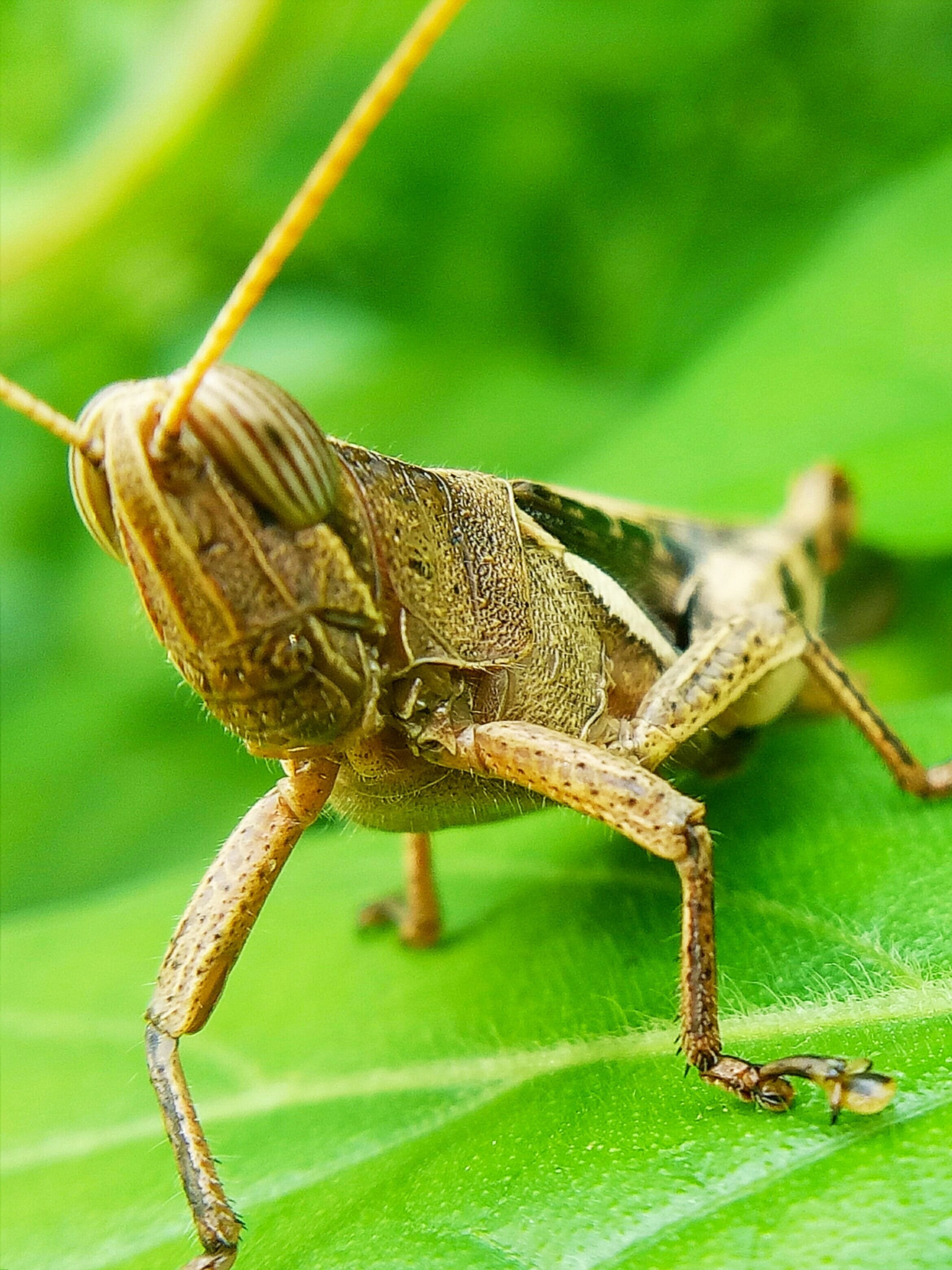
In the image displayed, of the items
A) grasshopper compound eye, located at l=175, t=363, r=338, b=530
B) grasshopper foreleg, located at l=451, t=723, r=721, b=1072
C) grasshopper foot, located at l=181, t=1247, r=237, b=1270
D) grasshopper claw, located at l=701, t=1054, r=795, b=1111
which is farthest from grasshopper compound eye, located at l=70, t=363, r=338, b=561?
grasshopper foot, located at l=181, t=1247, r=237, b=1270

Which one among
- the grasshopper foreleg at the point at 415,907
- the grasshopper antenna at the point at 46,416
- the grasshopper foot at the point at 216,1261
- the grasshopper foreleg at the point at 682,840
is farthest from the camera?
the grasshopper foreleg at the point at 415,907

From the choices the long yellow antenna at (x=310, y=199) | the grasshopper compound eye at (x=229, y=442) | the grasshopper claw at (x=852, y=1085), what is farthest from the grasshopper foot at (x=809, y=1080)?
the long yellow antenna at (x=310, y=199)

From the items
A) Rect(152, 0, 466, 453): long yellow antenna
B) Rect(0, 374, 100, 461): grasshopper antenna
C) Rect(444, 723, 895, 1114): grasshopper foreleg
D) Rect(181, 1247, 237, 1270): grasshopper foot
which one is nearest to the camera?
Rect(152, 0, 466, 453): long yellow antenna

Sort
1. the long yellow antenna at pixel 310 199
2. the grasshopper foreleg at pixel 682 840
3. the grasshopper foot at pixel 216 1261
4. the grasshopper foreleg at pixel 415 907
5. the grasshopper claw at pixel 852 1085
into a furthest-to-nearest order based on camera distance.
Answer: the grasshopper foreleg at pixel 415 907
the grasshopper foot at pixel 216 1261
the grasshopper foreleg at pixel 682 840
the grasshopper claw at pixel 852 1085
the long yellow antenna at pixel 310 199

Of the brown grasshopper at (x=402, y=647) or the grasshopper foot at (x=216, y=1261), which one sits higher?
the brown grasshopper at (x=402, y=647)

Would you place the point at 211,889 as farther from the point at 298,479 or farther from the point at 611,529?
the point at 611,529

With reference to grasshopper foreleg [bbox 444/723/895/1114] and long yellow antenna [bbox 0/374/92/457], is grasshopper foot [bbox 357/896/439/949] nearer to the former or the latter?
grasshopper foreleg [bbox 444/723/895/1114]

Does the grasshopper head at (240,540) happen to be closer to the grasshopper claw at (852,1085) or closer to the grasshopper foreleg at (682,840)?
the grasshopper foreleg at (682,840)

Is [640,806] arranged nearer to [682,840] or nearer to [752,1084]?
[682,840]
